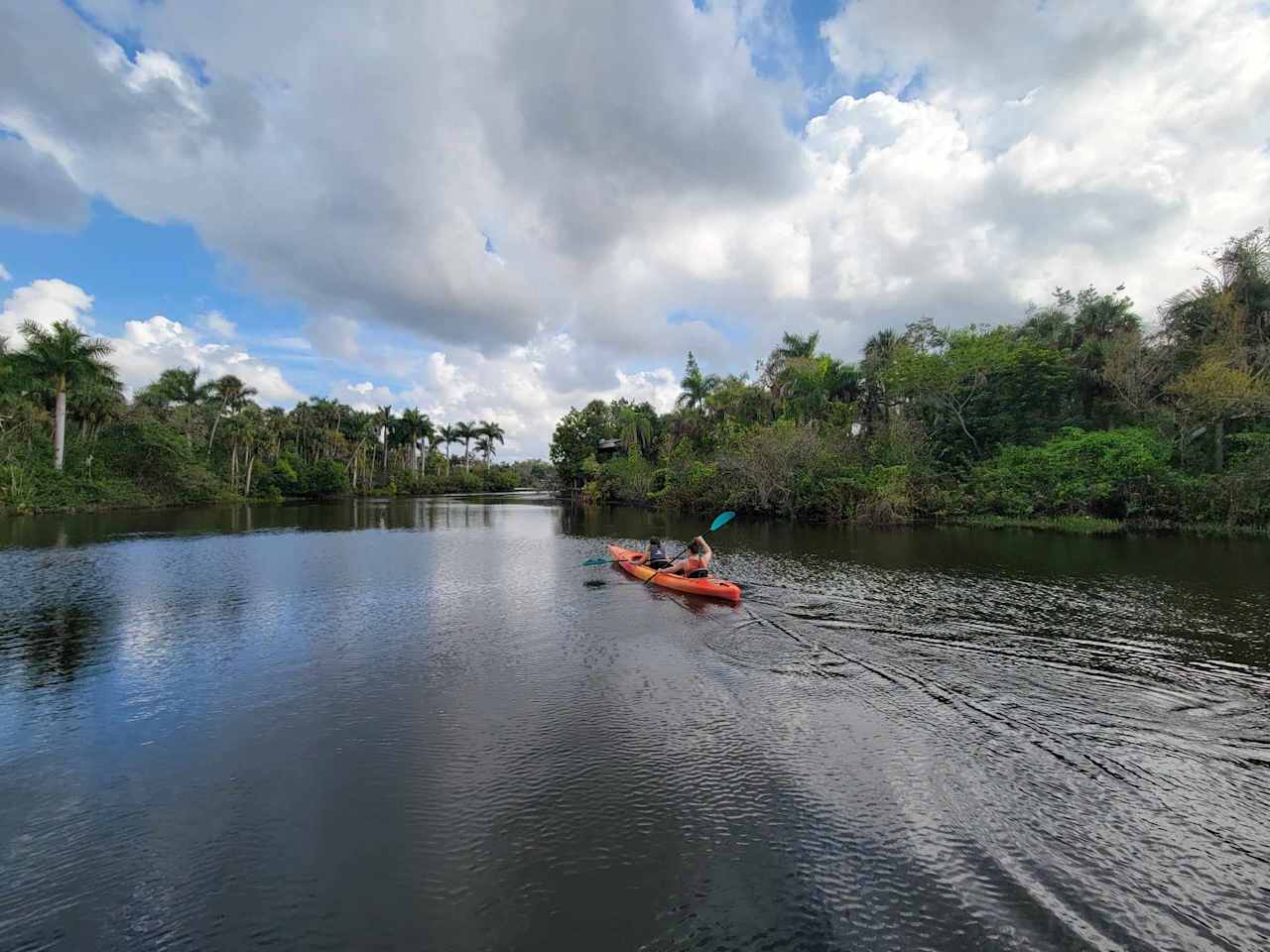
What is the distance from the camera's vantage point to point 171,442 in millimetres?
51312

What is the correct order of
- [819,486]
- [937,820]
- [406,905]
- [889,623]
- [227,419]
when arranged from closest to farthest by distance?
[406,905] → [937,820] → [889,623] → [819,486] → [227,419]

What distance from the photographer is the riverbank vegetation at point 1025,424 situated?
95.2 ft

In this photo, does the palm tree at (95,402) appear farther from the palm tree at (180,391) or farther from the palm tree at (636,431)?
the palm tree at (636,431)

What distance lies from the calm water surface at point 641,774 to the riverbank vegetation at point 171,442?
129 ft

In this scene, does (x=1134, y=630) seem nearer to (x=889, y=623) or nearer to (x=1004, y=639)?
(x=1004, y=639)

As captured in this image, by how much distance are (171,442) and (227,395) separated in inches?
480

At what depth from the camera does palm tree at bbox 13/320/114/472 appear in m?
41.6

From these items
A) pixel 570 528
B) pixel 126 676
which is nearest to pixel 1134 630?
pixel 126 676

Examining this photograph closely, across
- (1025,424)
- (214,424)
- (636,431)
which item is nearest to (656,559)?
(1025,424)

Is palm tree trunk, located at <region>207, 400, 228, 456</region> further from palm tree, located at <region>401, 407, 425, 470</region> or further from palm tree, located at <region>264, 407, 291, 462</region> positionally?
palm tree, located at <region>401, 407, 425, 470</region>

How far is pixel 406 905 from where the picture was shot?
4.80 meters

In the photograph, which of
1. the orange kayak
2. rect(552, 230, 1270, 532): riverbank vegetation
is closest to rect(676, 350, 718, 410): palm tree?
rect(552, 230, 1270, 532): riverbank vegetation

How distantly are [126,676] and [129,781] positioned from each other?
4.28 m

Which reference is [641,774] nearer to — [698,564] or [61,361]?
[698,564]
